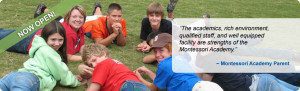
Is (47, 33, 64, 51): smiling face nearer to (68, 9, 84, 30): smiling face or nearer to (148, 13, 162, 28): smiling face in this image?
(68, 9, 84, 30): smiling face

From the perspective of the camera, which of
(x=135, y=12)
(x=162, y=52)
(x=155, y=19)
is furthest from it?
(x=135, y=12)

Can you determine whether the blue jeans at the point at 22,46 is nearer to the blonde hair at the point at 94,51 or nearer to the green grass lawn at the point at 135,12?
the green grass lawn at the point at 135,12

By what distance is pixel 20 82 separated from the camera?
3.65m

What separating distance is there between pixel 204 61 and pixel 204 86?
1.71ft

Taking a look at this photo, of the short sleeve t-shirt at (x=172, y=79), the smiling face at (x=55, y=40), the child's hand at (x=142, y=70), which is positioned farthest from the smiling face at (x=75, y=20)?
the short sleeve t-shirt at (x=172, y=79)

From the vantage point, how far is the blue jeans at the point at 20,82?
11.9ft

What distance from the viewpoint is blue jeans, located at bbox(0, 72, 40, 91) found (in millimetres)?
3631

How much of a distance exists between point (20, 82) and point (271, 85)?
7.11 feet

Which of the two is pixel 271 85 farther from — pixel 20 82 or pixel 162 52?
pixel 20 82

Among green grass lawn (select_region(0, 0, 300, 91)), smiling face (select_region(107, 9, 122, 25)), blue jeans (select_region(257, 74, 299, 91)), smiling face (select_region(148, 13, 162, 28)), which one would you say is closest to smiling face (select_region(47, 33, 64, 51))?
green grass lawn (select_region(0, 0, 300, 91))

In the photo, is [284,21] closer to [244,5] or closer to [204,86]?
[244,5]

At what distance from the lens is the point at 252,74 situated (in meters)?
4.30

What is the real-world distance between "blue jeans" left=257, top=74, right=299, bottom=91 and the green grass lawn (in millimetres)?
1328

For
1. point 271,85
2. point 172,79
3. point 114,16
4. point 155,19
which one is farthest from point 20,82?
point 155,19
